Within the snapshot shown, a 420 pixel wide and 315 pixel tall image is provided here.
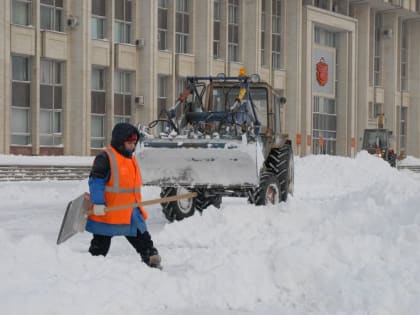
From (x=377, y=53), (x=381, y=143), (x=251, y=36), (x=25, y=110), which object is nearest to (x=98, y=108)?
(x=25, y=110)

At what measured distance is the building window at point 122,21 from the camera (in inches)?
1372

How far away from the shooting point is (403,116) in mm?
61781

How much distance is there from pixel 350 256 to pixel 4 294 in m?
3.59

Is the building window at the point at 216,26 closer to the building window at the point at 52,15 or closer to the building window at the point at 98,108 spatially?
the building window at the point at 98,108

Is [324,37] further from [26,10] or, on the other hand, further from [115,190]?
[115,190]

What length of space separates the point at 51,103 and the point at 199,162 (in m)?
21.1

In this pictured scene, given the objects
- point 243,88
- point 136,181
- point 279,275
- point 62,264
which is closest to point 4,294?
point 62,264

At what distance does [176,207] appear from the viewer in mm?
12633

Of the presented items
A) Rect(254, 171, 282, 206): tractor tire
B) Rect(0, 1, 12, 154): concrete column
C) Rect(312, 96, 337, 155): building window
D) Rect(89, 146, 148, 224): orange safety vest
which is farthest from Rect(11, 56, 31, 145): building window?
Rect(312, 96, 337, 155): building window

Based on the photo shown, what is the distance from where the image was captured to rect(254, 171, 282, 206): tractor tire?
39.5 ft

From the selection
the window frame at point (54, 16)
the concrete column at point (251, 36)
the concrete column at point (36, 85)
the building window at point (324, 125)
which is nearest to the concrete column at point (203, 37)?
the concrete column at point (251, 36)

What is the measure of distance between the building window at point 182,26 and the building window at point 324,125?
15107 mm

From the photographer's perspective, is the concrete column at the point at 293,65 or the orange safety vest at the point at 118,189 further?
the concrete column at the point at 293,65

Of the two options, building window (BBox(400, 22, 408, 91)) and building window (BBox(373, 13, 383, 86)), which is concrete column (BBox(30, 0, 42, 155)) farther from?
building window (BBox(400, 22, 408, 91))
